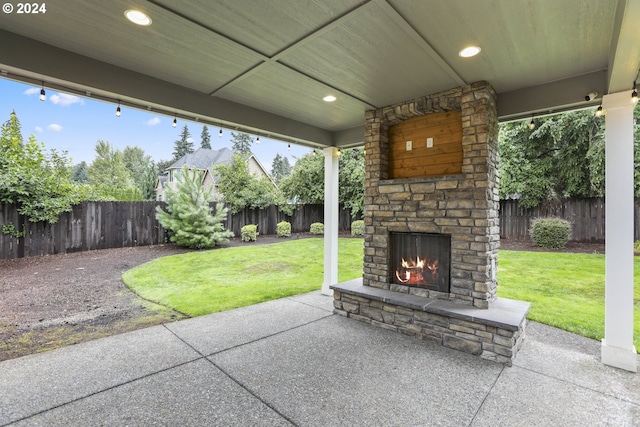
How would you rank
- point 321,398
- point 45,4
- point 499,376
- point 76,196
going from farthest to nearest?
1. point 76,196
2. point 499,376
3. point 321,398
4. point 45,4

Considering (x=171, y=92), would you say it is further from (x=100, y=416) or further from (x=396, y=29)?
(x=100, y=416)

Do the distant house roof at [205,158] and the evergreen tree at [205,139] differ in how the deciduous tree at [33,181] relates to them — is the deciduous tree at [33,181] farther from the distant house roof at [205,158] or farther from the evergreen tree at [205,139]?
the evergreen tree at [205,139]

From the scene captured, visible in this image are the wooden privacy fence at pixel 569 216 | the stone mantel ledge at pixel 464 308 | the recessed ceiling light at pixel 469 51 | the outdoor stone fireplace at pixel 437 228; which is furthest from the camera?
the wooden privacy fence at pixel 569 216

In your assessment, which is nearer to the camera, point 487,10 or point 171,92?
point 487,10

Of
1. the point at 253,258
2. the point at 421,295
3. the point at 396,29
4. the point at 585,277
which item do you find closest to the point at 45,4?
the point at 396,29

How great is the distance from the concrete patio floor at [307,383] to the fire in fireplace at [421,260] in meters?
0.73

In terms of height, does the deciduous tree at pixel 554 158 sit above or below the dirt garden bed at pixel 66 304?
above

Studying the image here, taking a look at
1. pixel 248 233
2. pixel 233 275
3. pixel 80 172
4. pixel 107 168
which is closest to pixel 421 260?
pixel 233 275

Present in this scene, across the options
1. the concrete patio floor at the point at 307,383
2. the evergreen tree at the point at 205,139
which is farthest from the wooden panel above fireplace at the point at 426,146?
the evergreen tree at the point at 205,139

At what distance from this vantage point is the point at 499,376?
8.66ft

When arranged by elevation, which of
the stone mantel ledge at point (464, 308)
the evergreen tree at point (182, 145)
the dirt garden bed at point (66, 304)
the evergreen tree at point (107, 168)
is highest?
the evergreen tree at point (182, 145)

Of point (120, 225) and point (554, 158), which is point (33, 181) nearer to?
point (120, 225)

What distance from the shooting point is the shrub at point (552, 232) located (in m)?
7.72

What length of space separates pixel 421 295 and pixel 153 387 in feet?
9.53
